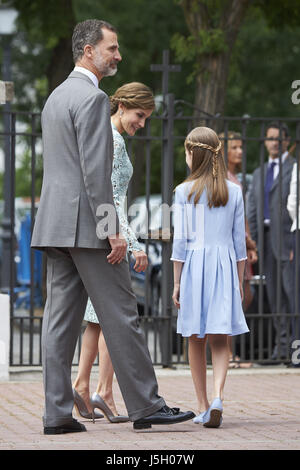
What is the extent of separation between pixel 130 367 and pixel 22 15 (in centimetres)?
969

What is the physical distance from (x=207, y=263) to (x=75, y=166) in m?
1.08

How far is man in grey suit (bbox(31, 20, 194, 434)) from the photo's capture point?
6035mm

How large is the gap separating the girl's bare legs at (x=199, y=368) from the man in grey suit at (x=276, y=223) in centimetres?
344

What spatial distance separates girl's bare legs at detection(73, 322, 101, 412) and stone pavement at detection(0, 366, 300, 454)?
Result: 7.1 inches

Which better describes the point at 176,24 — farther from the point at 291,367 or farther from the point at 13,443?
the point at 13,443

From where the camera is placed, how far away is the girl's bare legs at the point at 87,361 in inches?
270

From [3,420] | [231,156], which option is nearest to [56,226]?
[3,420]

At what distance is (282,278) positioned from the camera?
10.5 metres

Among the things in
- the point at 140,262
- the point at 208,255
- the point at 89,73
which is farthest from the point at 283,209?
the point at 89,73

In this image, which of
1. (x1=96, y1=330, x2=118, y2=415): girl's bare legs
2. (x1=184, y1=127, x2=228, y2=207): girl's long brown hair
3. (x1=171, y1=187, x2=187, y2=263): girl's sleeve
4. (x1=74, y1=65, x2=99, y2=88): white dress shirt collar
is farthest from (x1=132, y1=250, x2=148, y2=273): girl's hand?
(x1=74, y1=65, x2=99, y2=88): white dress shirt collar

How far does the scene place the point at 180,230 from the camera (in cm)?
677
